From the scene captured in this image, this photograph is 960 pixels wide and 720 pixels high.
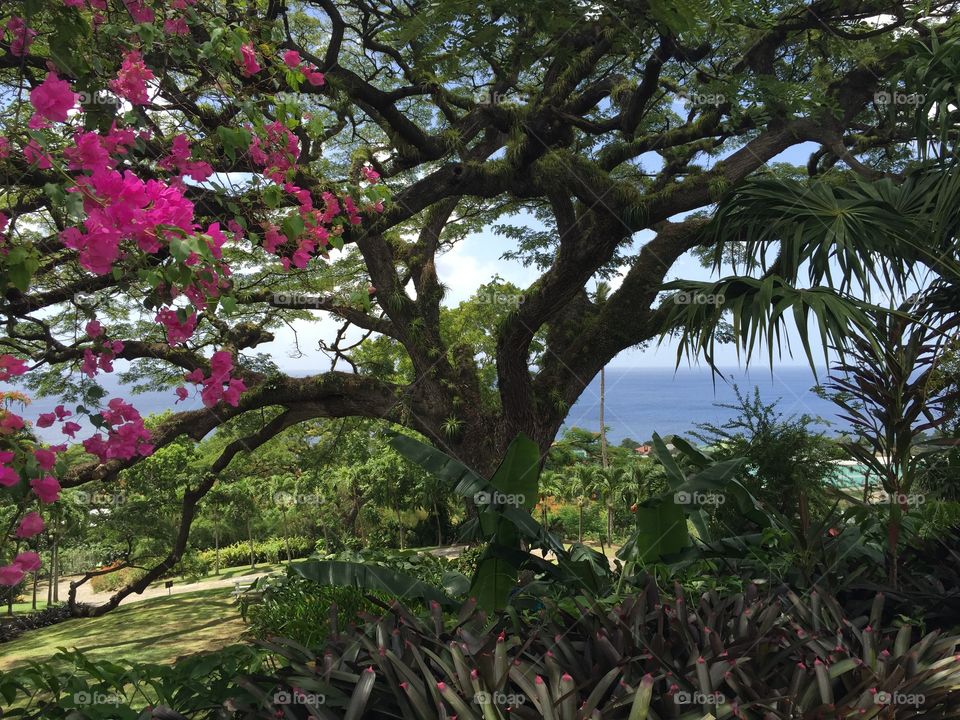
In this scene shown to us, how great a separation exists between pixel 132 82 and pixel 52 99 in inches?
45.2

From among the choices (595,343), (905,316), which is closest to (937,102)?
(905,316)

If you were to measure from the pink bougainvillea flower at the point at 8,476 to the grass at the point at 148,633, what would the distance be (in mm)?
5082

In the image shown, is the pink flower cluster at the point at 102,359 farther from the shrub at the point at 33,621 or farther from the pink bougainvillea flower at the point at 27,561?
the shrub at the point at 33,621

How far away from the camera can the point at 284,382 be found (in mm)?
8555

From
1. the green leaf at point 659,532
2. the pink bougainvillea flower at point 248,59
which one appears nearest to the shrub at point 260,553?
the green leaf at point 659,532

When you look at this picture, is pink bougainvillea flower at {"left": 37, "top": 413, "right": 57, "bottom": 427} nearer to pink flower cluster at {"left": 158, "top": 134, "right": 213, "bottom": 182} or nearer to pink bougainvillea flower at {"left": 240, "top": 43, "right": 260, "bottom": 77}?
pink flower cluster at {"left": 158, "top": 134, "right": 213, "bottom": 182}

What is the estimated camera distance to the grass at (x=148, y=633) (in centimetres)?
748

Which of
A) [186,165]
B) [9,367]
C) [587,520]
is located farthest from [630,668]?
[587,520]

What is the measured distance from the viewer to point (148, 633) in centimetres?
871

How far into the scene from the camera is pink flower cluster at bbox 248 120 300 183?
158 inches

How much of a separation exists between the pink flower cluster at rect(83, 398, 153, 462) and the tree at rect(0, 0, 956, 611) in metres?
0.05

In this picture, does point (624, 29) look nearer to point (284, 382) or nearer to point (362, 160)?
point (362, 160)

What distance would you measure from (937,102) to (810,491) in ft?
15.2

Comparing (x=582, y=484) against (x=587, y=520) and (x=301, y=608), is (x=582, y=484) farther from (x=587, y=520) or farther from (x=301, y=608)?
(x=301, y=608)
